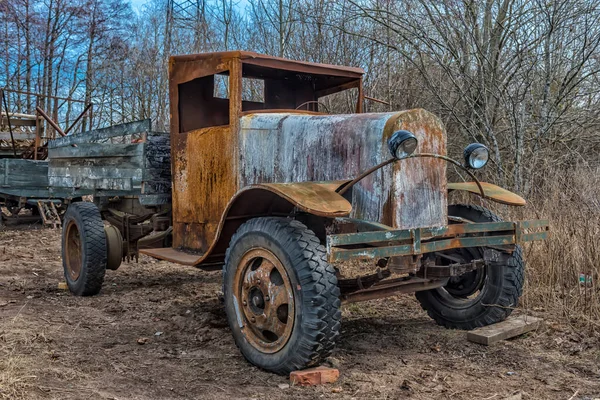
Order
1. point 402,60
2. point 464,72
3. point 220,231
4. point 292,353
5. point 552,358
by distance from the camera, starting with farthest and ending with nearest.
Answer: point 402,60
point 464,72
point 220,231
point 552,358
point 292,353

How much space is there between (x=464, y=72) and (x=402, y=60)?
234 cm

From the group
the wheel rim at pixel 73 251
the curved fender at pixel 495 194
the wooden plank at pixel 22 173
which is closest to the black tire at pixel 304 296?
the curved fender at pixel 495 194

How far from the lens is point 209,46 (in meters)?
A: 15.9

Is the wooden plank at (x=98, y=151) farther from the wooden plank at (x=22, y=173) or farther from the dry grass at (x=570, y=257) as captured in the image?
the dry grass at (x=570, y=257)

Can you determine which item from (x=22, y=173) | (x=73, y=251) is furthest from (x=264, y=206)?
(x=22, y=173)

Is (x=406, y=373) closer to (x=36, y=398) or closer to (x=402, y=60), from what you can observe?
(x=36, y=398)

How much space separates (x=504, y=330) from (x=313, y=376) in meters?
1.69

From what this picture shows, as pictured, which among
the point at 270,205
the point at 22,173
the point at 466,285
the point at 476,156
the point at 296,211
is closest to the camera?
the point at 476,156

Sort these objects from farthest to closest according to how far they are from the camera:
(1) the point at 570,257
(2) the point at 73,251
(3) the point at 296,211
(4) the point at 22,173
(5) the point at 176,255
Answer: (4) the point at 22,173
(2) the point at 73,251
(1) the point at 570,257
(5) the point at 176,255
(3) the point at 296,211

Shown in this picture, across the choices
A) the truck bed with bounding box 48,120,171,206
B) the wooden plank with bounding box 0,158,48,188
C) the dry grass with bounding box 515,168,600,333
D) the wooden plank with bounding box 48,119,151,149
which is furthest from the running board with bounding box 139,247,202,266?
the wooden plank with bounding box 0,158,48,188

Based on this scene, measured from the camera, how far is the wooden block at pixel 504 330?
4.09 m

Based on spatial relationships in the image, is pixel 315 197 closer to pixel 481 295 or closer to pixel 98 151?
pixel 481 295

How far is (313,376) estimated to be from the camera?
3260mm

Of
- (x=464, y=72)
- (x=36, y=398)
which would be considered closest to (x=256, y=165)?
(x=36, y=398)
